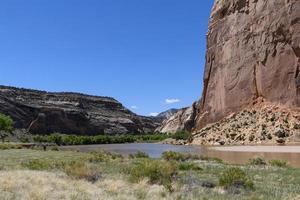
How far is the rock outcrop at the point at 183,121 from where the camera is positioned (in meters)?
161

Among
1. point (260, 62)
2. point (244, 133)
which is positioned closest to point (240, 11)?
Result: point (260, 62)

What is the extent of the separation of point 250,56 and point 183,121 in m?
84.2

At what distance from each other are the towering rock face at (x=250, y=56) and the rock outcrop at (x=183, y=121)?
1924 inches

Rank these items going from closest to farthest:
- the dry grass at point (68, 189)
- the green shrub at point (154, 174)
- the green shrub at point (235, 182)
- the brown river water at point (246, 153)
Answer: the dry grass at point (68, 189) → the green shrub at point (235, 182) → the green shrub at point (154, 174) → the brown river water at point (246, 153)

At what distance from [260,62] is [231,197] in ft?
249

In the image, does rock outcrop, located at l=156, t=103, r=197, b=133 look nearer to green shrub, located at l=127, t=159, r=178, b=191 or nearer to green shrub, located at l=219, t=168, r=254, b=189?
green shrub, located at l=127, t=159, r=178, b=191

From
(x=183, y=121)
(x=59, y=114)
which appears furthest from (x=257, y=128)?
(x=183, y=121)

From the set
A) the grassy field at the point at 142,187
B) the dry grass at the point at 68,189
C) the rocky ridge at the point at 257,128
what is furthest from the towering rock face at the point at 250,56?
the dry grass at the point at 68,189

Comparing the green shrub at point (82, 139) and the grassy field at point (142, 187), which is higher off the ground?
the green shrub at point (82, 139)

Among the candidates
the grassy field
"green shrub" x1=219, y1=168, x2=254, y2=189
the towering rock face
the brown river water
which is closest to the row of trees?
the towering rock face

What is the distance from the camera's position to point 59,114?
15475 cm

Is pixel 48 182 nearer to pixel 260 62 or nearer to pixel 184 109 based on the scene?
pixel 260 62

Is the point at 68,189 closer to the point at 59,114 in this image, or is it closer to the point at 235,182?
the point at 235,182

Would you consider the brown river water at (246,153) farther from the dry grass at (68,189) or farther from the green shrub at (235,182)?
the dry grass at (68,189)
